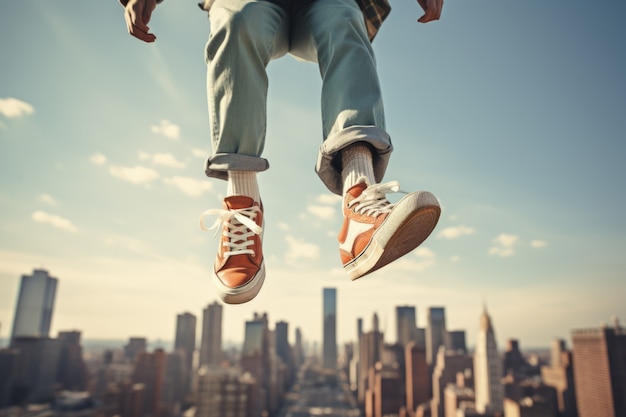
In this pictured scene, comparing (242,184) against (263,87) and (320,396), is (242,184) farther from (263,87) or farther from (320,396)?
(320,396)

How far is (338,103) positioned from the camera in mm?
1607

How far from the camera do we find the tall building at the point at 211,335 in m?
74.2

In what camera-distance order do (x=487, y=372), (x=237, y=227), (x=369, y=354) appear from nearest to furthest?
(x=237, y=227)
(x=487, y=372)
(x=369, y=354)

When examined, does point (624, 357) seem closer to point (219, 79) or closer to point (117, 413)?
point (117, 413)

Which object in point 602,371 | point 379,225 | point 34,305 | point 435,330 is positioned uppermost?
point 34,305

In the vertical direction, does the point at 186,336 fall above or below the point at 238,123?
below

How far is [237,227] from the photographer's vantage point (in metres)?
1.71

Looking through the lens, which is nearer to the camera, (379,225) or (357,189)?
(379,225)

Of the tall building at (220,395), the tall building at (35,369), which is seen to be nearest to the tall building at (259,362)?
the tall building at (220,395)

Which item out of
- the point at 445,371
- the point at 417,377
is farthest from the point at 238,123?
the point at 445,371

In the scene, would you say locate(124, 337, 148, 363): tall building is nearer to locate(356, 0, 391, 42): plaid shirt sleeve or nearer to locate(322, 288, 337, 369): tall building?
locate(322, 288, 337, 369): tall building

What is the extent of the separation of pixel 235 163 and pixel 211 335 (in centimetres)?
7948

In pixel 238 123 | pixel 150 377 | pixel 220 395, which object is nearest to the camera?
pixel 238 123

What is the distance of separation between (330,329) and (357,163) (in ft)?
434
